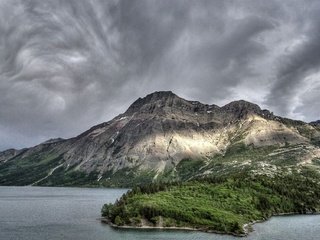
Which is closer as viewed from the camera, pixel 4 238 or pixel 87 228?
pixel 4 238

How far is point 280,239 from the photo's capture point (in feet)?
579

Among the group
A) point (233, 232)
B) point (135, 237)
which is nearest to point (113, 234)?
point (135, 237)

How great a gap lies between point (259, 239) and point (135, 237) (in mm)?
52052

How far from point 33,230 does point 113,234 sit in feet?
125

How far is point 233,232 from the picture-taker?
7559 inches

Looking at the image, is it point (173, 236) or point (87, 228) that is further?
point (87, 228)

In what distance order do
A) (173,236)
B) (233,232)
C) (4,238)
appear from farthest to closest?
1. (233,232)
2. (173,236)
3. (4,238)

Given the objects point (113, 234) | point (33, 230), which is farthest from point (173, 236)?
point (33, 230)

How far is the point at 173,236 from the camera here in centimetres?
17988

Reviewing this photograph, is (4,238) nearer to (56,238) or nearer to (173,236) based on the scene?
(56,238)

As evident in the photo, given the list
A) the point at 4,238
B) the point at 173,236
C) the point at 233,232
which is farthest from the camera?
the point at 233,232

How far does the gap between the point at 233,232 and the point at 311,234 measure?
35834 mm

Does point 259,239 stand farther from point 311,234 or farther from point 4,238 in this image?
point 4,238

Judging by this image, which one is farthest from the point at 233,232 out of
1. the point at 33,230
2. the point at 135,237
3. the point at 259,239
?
the point at 33,230
